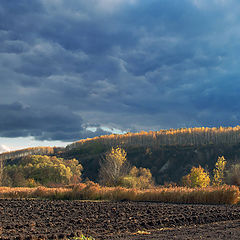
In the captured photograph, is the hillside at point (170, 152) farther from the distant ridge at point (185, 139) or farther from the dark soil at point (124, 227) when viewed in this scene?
the dark soil at point (124, 227)

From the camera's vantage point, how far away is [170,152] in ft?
461

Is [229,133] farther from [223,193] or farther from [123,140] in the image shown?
[223,193]

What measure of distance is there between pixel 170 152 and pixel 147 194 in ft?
374

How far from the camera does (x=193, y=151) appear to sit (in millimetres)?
135375

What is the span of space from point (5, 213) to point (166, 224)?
1193cm

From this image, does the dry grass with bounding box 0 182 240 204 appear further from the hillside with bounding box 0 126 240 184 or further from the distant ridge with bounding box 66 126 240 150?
the distant ridge with bounding box 66 126 240 150

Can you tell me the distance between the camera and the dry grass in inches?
1051

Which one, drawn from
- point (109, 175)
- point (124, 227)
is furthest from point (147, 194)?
point (109, 175)

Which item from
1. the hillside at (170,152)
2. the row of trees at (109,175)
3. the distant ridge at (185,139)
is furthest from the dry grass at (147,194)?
the distant ridge at (185,139)

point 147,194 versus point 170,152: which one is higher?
point 170,152

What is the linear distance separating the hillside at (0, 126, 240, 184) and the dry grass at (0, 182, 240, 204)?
8358 centimetres

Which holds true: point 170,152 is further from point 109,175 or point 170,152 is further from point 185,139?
point 109,175

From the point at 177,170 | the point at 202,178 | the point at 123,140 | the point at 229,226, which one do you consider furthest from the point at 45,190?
the point at 123,140

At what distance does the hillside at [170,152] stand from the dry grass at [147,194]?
83.6 meters
